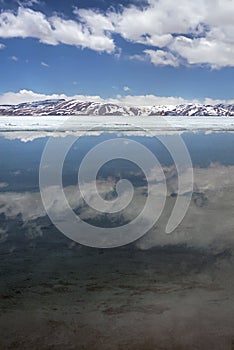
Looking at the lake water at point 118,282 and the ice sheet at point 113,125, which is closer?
the lake water at point 118,282

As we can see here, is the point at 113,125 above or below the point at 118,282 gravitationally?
above

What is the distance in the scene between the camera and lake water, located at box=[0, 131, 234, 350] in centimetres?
386

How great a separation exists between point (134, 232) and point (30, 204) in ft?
9.74

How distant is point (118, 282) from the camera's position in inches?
197

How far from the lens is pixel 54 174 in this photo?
41.8ft

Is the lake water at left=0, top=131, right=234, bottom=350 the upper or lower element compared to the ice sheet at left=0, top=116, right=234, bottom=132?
lower

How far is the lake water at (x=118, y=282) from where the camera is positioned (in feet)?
12.7

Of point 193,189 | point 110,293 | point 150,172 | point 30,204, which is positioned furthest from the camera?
point 150,172

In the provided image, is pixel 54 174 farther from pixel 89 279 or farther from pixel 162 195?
pixel 89 279

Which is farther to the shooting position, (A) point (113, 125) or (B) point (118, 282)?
(A) point (113, 125)

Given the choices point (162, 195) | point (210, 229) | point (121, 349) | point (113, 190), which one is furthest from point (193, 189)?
point (121, 349)

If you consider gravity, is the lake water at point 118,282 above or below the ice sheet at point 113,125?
below

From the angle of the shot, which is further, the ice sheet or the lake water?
the ice sheet

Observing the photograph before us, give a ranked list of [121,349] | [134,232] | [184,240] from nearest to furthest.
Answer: [121,349]
[184,240]
[134,232]
